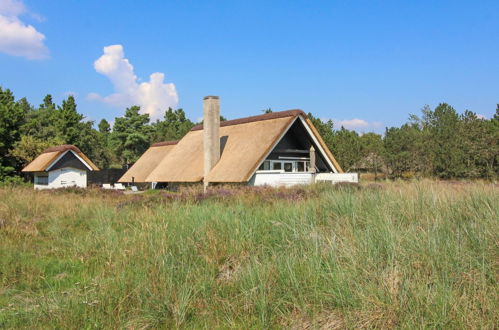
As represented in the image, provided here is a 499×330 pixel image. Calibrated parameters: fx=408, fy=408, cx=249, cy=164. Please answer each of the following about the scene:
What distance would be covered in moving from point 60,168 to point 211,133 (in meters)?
16.9

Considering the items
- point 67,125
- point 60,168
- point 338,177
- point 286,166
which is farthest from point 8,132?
point 338,177

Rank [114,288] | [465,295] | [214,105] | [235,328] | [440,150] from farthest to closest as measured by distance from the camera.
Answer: [440,150] < [214,105] < [114,288] < [235,328] < [465,295]

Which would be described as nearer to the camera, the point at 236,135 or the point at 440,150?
the point at 236,135

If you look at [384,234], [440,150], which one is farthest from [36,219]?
[440,150]

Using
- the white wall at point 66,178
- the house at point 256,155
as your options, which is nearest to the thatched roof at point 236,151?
the house at point 256,155

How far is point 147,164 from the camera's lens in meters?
29.4

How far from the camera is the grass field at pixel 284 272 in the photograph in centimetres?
353

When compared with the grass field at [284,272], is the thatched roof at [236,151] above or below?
above

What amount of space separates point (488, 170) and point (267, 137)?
844 inches

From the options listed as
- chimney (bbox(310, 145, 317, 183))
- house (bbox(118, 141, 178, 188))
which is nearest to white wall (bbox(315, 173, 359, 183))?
chimney (bbox(310, 145, 317, 183))

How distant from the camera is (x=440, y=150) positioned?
112 ft

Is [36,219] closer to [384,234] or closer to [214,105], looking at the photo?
[384,234]

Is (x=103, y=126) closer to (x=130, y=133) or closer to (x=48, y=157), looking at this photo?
(x=130, y=133)

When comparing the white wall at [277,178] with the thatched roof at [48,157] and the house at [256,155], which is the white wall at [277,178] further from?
the thatched roof at [48,157]
